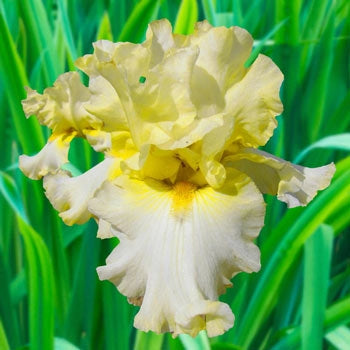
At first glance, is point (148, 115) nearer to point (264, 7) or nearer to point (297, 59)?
point (297, 59)

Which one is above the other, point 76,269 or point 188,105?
point 188,105

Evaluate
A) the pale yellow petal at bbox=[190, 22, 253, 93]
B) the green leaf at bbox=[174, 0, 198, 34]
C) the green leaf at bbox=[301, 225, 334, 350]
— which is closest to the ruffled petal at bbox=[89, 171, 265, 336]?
the pale yellow petal at bbox=[190, 22, 253, 93]

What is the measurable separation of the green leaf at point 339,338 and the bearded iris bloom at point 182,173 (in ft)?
1.28

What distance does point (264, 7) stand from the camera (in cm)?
147

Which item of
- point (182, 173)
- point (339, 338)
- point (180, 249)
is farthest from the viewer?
point (339, 338)

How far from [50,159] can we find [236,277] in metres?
0.37

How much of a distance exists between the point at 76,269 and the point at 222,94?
0.50 m

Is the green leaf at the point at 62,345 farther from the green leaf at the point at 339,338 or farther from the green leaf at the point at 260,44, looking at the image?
the green leaf at the point at 260,44

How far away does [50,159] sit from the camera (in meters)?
0.83

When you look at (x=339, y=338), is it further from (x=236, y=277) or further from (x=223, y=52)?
(x=223, y=52)

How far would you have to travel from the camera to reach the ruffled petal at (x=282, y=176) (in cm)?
69

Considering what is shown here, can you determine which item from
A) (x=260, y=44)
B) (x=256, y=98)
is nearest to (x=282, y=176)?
(x=256, y=98)

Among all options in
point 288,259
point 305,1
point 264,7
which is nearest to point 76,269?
point 288,259

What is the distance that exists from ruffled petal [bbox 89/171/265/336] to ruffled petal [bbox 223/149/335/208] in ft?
0.11
